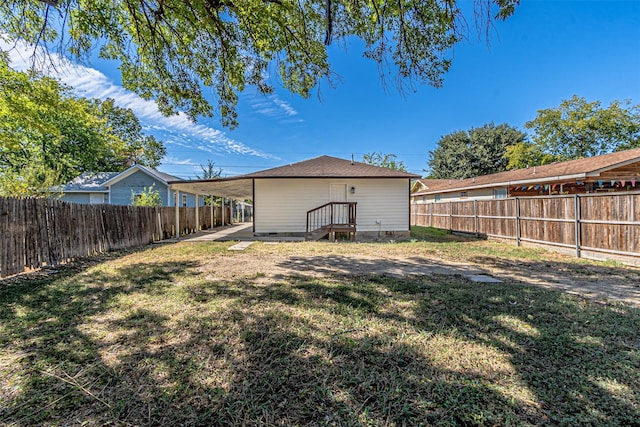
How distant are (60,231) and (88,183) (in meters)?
17.5

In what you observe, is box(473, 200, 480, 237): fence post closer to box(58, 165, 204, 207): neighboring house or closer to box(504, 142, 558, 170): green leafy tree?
box(58, 165, 204, 207): neighboring house

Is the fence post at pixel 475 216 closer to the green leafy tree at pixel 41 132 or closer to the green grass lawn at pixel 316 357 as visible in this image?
the green grass lawn at pixel 316 357

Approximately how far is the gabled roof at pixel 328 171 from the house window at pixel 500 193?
6277 mm

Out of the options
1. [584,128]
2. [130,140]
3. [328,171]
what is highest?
[130,140]

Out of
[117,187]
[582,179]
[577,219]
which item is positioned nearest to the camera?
[577,219]

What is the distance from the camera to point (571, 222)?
7.18 metres

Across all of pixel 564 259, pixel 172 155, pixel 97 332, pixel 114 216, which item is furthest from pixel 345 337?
pixel 172 155

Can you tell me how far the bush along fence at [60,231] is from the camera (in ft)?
16.0

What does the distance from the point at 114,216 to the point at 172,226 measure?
4.18 m

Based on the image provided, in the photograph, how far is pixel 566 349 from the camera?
2.44 metres

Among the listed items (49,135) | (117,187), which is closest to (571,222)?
(117,187)

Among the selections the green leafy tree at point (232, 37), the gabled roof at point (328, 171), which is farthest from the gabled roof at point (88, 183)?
the green leafy tree at point (232, 37)

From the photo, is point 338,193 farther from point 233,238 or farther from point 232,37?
point 232,37

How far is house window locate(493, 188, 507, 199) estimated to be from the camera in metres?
14.2
